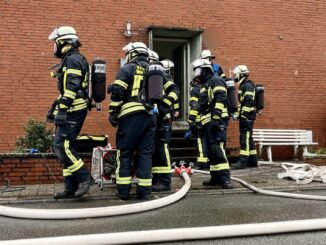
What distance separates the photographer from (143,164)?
17.3 feet

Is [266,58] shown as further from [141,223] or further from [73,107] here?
[141,223]

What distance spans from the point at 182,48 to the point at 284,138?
3547 mm

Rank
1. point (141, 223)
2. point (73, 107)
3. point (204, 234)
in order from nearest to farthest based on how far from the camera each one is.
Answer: point (204, 234)
point (141, 223)
point (73, 107)

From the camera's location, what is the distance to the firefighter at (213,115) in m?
6.05

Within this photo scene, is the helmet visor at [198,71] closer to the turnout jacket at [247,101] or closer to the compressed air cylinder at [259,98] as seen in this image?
the turnout jacket at [247,101]

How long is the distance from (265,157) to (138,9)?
4.92 meters

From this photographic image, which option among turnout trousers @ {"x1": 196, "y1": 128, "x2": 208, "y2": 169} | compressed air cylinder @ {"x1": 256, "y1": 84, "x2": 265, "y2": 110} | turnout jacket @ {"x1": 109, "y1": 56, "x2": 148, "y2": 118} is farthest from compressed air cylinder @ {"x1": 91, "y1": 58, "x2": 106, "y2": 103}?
compressed air cylinder @ {"x1": 256, "y1": 84, "x2": 265, "y2": 110}

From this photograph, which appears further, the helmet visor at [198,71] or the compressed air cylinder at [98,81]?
the helmet visor at [198,71]

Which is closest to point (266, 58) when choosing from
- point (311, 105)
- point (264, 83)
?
point (264, 83)

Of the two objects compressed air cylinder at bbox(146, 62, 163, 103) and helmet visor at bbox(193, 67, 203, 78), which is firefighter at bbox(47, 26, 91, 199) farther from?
helmet visor at bbox(193, 67, 203, 78)

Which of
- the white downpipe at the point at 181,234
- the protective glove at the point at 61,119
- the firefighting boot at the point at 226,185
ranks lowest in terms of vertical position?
the white downpipe at the point at 181,234

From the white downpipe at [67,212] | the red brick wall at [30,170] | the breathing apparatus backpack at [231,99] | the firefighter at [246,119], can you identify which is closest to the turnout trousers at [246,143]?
the firefighter at [246,119]

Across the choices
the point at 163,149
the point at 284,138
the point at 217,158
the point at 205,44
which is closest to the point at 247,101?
the point at 205,44

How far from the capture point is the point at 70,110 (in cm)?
519
